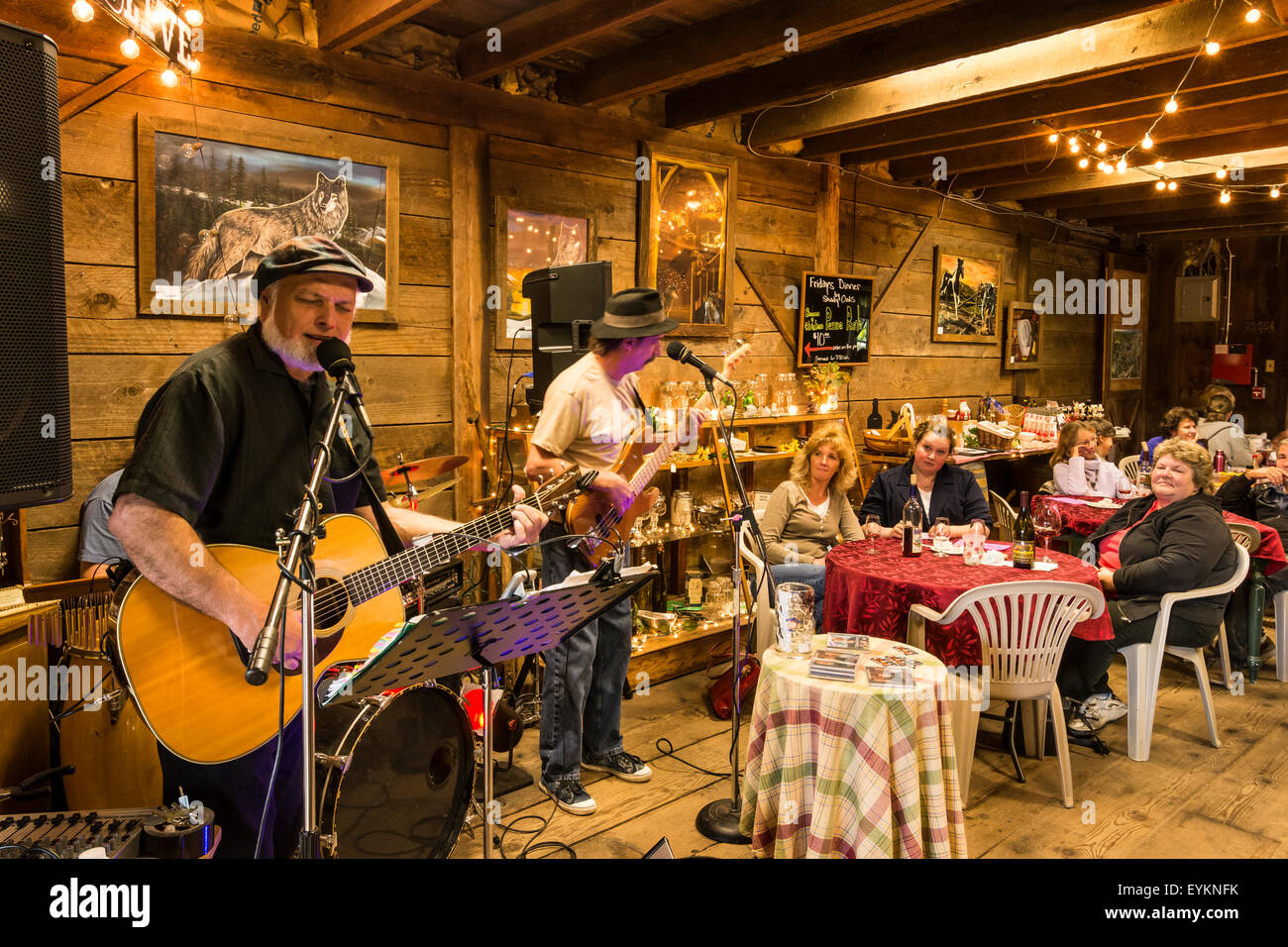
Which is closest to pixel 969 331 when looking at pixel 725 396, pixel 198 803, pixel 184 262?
pixel 725 396

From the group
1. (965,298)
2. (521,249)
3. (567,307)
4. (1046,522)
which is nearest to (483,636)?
(567,307)

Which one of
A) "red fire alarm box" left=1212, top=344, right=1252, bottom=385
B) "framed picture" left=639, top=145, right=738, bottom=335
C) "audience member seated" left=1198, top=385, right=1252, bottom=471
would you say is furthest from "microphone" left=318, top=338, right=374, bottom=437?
"red fire alarm box" left=1212, top=344, right=1252, bottom=385

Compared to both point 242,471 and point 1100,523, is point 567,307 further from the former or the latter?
point 1100,523

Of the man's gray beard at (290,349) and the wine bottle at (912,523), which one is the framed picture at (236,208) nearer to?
the man's gray beard at (290,349)

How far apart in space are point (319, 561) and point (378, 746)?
20.2 inches

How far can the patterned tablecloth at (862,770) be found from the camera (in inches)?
97.9

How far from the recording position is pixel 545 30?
11.7 feet

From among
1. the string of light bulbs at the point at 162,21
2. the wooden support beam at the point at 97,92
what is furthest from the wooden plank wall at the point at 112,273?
the string of light bulbs at the point at 162,21

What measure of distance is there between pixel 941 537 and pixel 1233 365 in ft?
25.4

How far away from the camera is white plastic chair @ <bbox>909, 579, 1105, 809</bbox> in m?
3.12

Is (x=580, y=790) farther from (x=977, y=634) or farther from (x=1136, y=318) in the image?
(x=1136, y=318)

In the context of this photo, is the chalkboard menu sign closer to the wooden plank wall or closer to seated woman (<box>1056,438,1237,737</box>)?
seated woman (<box>1056,438,1237,737</box>)

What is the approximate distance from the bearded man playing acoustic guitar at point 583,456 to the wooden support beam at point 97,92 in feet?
5.74

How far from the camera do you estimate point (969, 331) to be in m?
7.34
